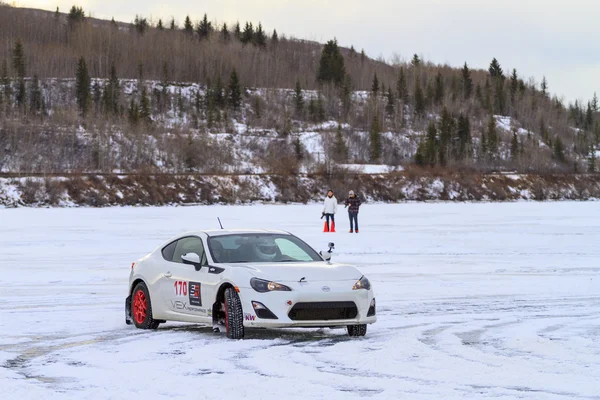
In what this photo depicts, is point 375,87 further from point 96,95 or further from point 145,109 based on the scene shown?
point 96,95

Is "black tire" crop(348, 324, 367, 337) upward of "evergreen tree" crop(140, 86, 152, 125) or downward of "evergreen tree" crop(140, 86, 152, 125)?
downward

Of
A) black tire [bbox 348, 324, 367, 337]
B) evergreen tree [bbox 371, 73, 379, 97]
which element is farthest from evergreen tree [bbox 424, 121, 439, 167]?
black tire [bbox 348, 324, 367, 337]

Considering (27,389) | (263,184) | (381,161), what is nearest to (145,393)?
(27,389)

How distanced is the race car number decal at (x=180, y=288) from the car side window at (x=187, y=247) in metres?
0.41

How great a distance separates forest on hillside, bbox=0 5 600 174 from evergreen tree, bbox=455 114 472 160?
222mm

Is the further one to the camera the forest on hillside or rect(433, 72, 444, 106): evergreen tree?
rect(433, 72, 444, 106): evergreen tree

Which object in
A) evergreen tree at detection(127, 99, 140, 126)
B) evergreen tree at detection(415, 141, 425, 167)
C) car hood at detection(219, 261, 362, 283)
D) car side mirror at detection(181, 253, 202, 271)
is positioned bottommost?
car hood at detection(219, 261, 362, 283)

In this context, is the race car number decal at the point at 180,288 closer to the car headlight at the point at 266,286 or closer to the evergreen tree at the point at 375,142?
the car headlight at the point at 266,286

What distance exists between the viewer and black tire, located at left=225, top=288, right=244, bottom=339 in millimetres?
11289

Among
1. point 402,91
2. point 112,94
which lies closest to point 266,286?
point 112,94

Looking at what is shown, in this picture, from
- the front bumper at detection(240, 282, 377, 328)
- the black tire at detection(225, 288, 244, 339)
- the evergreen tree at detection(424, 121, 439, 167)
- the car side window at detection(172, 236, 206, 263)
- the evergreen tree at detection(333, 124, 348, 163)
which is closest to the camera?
the front bumper at detection(240, 282, 377, 328)

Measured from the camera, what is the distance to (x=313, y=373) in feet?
29.7

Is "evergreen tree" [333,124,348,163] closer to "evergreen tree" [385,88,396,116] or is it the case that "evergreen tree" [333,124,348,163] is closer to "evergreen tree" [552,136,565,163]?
"evergreen tree" [385,88,396,116]

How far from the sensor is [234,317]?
11.3 m
